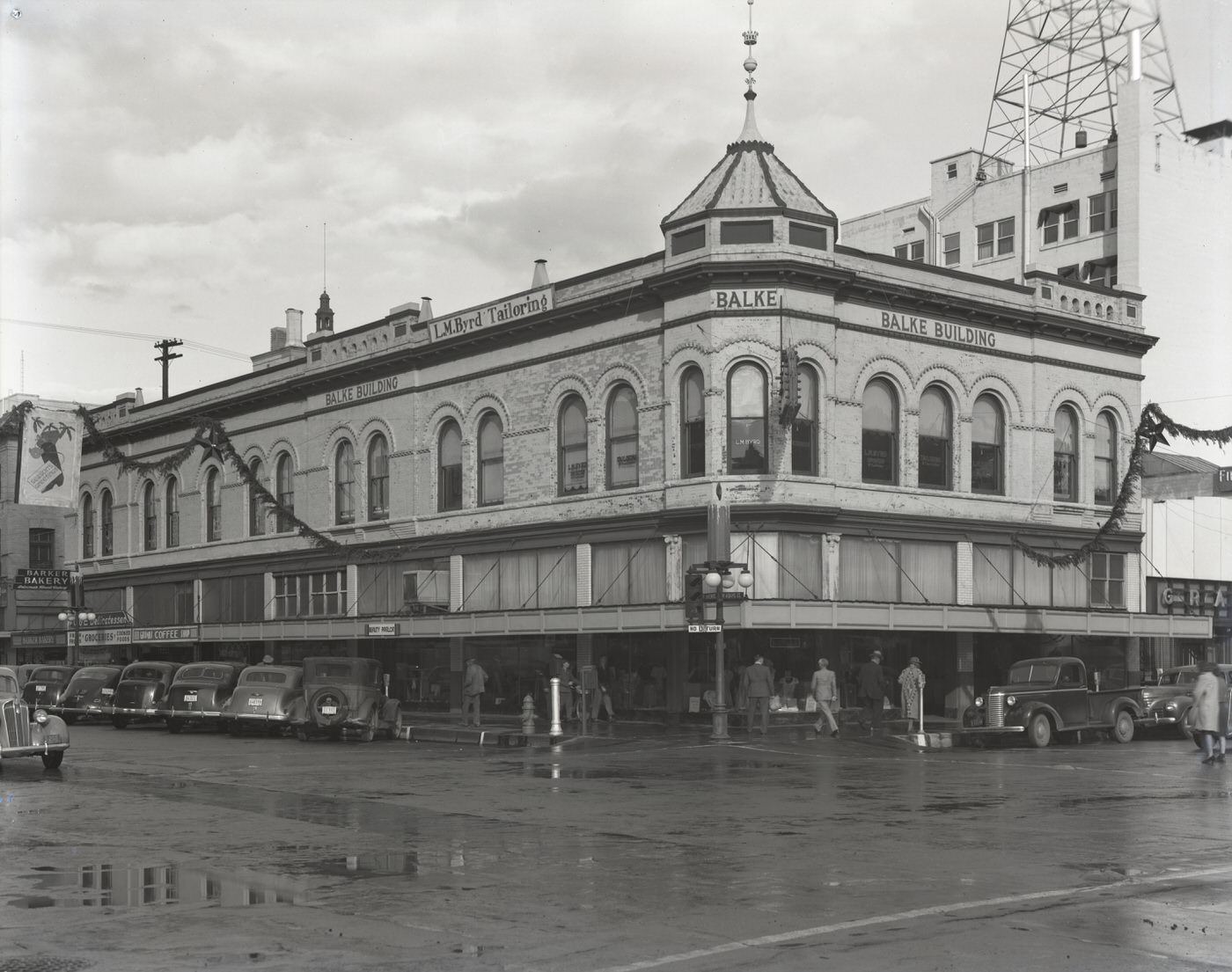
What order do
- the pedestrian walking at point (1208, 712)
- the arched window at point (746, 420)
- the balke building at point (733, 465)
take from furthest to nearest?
the balke building at point (733, 465), the arched window at point (746, 420), the pedestrian walking at point (1208, 712)

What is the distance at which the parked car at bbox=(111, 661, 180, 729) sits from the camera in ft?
117

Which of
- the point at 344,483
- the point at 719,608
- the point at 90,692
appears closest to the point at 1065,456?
the point at 719,608

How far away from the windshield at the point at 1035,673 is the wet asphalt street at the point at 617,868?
614 centimetres

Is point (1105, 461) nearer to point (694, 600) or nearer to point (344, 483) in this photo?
point (694, 600)

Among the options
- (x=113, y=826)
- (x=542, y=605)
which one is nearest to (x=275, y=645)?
(x=542, y=605)

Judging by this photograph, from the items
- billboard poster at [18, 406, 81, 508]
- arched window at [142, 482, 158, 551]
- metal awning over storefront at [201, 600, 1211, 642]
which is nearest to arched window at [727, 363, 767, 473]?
metal awning over storefront at [201, 600, 1211, 642]

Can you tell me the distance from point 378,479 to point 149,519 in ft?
52.3

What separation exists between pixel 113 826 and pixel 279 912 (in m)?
5.54

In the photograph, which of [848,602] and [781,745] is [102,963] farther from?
[848,602]

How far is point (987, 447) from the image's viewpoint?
122 ft

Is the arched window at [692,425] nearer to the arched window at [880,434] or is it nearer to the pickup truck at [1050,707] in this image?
the arched window at [880,434]

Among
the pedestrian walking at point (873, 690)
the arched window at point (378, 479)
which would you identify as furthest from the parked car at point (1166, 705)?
the arched window at point (378, 479)

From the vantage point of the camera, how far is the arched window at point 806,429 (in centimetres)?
3303

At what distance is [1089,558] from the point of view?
39031mm
